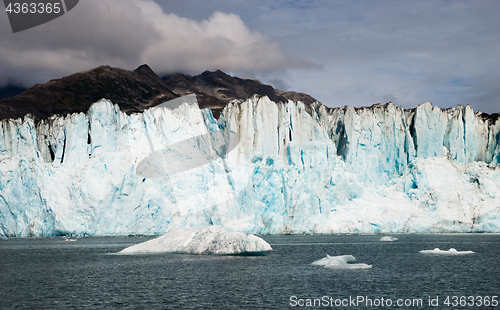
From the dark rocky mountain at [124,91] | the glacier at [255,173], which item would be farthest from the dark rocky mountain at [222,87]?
the glacier at [255,173]

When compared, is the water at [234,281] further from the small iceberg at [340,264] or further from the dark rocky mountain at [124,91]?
the dark rocky mountain at [124,91]

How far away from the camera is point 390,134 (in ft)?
183

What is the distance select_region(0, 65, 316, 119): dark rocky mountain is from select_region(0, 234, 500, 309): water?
78548 mm

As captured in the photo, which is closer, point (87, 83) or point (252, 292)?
point (252, 292)

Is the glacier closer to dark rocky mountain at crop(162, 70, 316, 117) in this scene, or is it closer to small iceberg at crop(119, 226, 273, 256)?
small iceberg at crop(119, 226, 273, 256)

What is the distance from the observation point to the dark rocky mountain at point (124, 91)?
114 m

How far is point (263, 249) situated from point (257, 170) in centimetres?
2171

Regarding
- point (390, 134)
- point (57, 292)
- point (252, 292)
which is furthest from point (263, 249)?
point (390, 134)

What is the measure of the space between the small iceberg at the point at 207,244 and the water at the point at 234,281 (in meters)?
0.62

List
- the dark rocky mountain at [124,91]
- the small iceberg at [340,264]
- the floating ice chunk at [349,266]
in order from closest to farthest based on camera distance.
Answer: the floating ice chunk at [349,266], the small iceberg at [340,264], the dark rocky mountain at [124,91]

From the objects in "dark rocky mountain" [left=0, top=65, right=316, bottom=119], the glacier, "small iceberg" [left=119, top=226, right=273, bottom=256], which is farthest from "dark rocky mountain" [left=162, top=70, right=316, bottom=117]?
"small iceberg" [left=119, top=226, right=273, bottom=256]

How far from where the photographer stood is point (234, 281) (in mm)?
21094

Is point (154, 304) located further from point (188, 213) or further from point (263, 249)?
point (188, 213)

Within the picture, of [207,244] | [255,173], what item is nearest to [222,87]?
[255,173]
